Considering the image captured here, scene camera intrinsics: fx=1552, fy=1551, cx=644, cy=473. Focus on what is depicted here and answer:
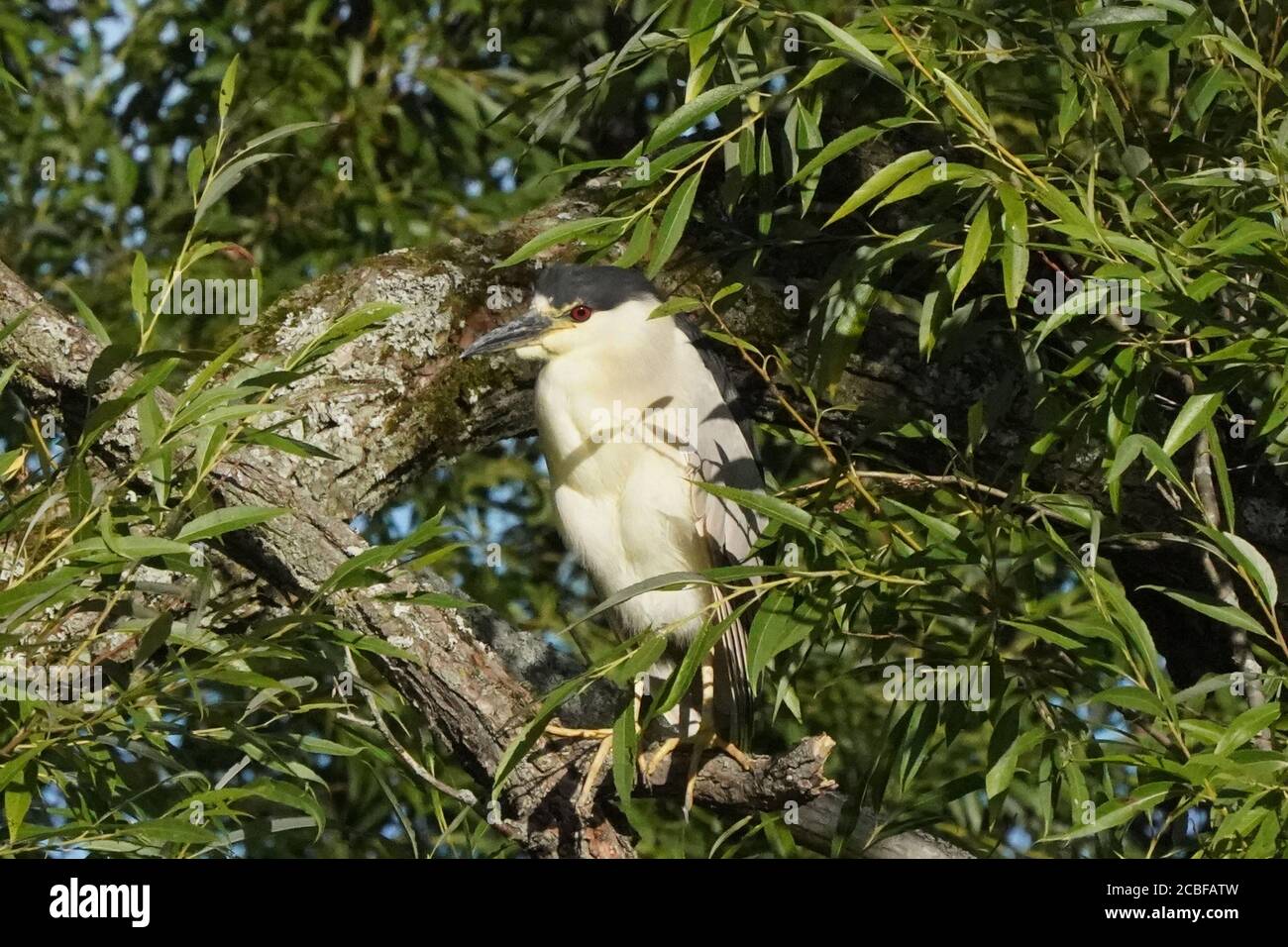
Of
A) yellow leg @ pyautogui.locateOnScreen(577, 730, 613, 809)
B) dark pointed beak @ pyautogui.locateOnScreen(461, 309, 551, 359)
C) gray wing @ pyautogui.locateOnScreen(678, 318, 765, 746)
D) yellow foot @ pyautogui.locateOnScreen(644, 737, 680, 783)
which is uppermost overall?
dark pointed beak @ pyautogui.locateOnScreen(461, 309, 551, 359)

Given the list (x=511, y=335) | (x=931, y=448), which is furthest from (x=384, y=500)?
(x=931, y=448)

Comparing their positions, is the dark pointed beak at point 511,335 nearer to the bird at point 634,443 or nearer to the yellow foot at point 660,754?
the bird at point 634,443

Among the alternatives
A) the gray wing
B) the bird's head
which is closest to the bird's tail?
the gray wing

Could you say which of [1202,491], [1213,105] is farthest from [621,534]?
[1213,105]

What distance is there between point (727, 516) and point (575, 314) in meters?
0.49

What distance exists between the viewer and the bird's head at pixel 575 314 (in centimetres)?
294

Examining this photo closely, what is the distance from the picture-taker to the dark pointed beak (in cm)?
282

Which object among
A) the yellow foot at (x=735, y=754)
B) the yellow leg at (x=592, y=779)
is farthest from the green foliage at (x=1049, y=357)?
the yellow leg at (x=592, y=779)

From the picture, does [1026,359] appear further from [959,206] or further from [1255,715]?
[1255,715]

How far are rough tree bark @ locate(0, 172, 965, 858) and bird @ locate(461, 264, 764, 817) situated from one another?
6.1 inches

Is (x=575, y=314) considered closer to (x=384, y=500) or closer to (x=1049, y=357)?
(x=384, y=500)

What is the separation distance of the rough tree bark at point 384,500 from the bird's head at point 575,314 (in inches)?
5.8

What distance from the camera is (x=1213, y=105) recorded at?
253cm

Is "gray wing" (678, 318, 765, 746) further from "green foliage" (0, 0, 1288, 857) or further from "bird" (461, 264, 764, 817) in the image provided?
"green foliage" (0, 0, 1288, 857)
